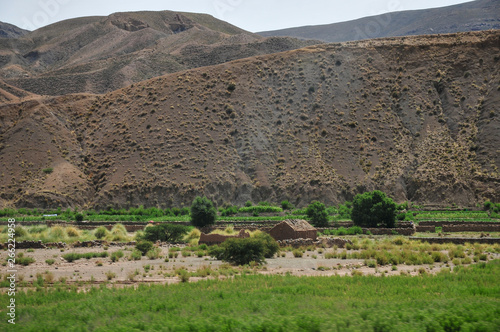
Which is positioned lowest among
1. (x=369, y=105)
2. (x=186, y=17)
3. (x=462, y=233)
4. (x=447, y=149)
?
(x=462, y=233)

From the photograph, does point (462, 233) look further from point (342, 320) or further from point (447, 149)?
point (342, 320)

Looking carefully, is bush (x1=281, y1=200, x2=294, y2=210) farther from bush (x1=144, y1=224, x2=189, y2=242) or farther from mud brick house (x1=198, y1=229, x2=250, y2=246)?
mud brick house (x1=198, y1=229, x2=250, y2=246)

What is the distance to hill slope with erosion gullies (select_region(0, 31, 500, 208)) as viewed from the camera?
58125 mm

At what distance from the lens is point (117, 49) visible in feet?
475

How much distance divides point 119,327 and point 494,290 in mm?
10166

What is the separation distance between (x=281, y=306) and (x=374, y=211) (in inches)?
1198

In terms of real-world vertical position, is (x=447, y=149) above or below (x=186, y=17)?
below

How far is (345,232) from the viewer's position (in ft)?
128

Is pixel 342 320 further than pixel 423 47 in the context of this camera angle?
No

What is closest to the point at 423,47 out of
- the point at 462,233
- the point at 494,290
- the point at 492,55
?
the point at 492,55

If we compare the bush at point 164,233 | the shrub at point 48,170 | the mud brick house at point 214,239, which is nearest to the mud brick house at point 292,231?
the mud brick house at point 214,239

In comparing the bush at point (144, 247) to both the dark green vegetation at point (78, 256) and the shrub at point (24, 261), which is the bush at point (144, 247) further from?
the shrub at point (24, 261)

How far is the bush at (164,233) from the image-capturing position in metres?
36.4

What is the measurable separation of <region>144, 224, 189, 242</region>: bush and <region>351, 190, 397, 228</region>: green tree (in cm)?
1477
